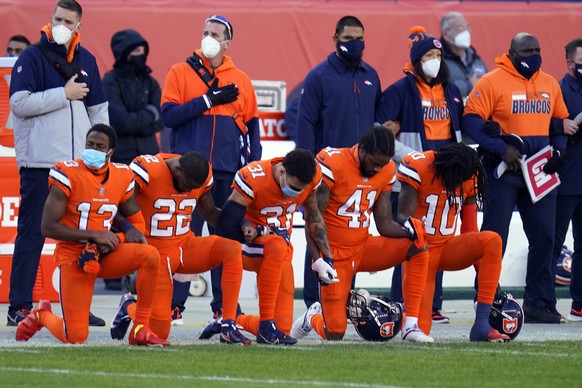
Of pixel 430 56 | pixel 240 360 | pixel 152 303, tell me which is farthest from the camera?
pixel 430 56

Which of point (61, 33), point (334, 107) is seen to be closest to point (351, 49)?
point (334, 107)

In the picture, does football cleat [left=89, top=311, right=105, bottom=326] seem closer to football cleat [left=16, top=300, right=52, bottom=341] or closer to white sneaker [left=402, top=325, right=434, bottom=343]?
football cleat [left=16, top=300, right=52, bottom=341]

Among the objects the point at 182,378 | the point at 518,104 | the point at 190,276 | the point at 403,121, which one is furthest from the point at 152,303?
the point at 518,104

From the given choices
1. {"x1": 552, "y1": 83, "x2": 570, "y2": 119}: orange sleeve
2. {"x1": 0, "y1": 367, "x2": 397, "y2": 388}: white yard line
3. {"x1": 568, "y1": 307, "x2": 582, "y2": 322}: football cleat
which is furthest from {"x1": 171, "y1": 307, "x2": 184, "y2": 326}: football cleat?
{"x1": 552, "y1": 83, "x2": 570, "y2": 119}: orange sleeve

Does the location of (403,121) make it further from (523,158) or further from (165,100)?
(165,100)

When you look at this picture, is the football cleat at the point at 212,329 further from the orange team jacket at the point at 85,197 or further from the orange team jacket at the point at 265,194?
the orange team jacket at the point at 85,197

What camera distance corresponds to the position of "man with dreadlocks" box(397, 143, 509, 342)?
8.56 meters

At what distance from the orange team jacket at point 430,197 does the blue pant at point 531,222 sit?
0.93 m

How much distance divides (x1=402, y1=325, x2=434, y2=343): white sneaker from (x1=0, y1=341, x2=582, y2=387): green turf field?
188 mm

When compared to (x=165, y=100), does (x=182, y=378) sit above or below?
below

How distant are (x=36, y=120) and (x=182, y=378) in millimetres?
3093

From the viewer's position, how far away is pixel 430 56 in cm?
964

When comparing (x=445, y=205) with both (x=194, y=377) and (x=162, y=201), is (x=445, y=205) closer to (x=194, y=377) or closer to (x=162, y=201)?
(x=162, y=201)

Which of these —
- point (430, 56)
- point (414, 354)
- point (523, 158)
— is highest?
point (430, 56)
